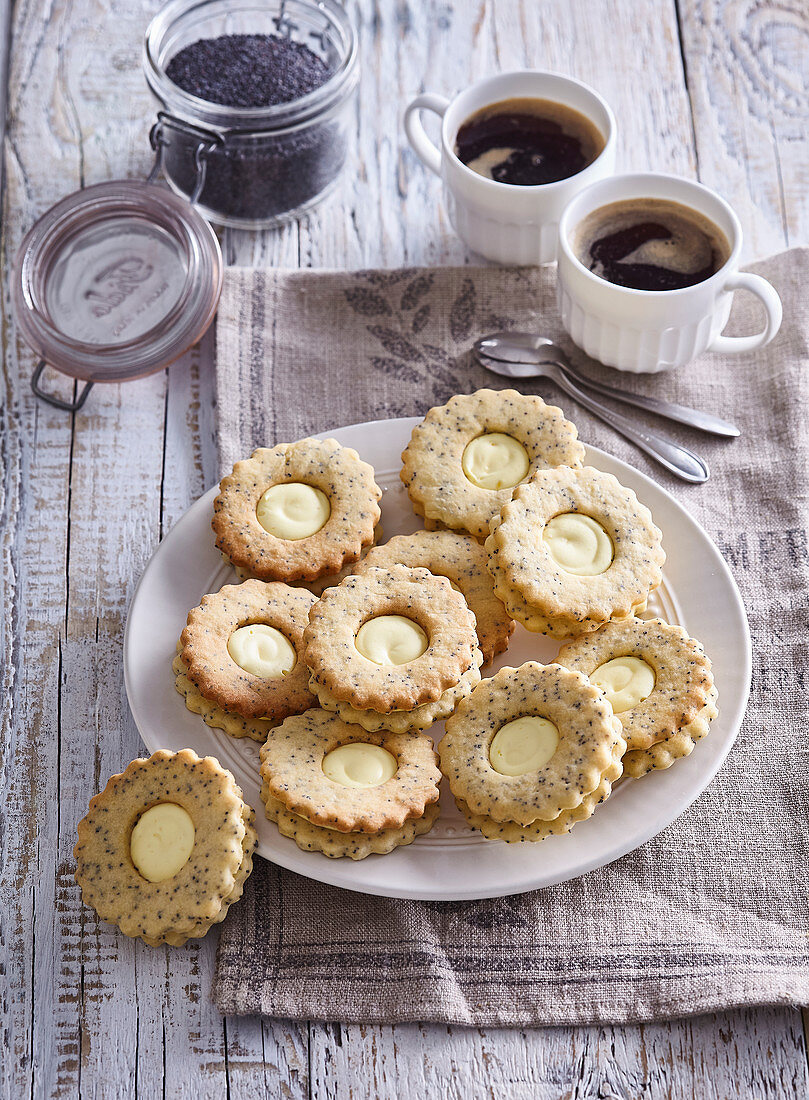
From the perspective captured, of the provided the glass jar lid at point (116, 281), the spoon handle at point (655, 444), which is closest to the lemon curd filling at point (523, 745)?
the spoon handle at point (655, 444)

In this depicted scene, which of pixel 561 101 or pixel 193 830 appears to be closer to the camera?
pixel 193 830

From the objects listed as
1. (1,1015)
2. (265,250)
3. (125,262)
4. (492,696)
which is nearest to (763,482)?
(492,696)

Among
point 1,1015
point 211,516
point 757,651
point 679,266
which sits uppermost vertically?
point 679,266

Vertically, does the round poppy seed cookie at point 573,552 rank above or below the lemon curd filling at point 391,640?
above

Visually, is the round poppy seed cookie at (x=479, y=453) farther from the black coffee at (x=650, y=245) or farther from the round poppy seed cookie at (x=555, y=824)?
the round poppy seed cookie at (x=555, y=824)

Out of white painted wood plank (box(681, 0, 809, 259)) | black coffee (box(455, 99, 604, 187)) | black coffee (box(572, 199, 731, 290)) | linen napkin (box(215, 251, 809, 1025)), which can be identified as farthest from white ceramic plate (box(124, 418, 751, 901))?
white painted wood plank (box(681, 0, 809, 259))

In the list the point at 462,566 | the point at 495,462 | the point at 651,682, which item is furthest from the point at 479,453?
the point at 651,682

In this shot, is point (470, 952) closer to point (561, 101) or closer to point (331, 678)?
point (331, 678)

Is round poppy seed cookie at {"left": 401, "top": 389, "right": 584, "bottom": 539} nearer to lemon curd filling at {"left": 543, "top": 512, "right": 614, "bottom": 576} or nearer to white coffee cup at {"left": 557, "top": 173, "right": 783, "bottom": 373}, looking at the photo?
lemon curd filling at {"left": 543, "top": 512, "right": 614, "bottom": 576}
